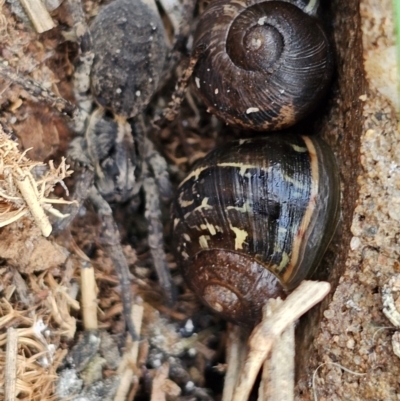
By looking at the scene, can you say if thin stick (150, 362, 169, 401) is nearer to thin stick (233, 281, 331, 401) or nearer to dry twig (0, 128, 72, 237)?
thin stick (233, 281, 331, 401)

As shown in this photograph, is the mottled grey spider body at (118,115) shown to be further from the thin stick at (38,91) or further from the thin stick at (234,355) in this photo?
the thin stick at (234,355)

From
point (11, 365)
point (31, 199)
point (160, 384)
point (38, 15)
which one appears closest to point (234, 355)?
point (160, 384)

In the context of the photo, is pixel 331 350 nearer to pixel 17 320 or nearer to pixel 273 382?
pixel 273 382

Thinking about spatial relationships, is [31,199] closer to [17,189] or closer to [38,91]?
[17,189]

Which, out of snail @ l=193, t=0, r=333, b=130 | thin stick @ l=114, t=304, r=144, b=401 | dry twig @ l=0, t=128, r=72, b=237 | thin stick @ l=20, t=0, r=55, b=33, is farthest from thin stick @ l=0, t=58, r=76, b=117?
thin stick @ l=114, t=304, r=144, b=401

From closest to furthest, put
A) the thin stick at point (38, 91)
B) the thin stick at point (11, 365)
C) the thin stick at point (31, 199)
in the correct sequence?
the thin stick at point (31, 199), the thin stick at point (11, 365), the thin stick at point (38, 91)

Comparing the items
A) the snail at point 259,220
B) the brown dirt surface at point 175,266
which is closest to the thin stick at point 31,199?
the brown dirt surface at point 175,266
